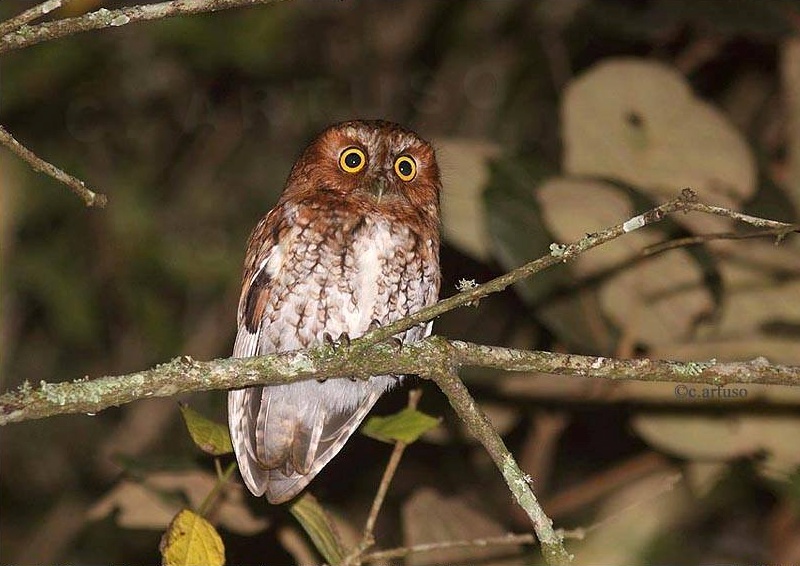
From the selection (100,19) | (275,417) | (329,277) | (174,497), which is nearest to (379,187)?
(329,277)

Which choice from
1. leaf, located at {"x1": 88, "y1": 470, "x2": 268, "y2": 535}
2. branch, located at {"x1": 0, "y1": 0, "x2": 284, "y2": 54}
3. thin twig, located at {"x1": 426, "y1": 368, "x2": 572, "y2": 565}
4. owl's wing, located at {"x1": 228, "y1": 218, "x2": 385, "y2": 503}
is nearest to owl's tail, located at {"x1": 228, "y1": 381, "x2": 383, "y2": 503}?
owl's wing, located at {"x1": 228, "y1": 218, "x2": 385, "y2": 503}

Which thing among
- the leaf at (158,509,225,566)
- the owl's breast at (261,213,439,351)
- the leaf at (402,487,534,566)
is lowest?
the leaf at (402,487,534,566)

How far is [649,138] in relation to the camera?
113 inches

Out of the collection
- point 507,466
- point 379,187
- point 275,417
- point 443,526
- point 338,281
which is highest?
point 379,187

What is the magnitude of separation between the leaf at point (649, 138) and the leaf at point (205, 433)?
1342 mm

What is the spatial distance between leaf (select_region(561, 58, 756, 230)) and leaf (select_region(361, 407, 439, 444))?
3.41 feet

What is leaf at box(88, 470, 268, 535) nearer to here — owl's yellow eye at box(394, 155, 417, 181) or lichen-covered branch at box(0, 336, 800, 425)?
lichen-covered branch at box(0, 336, 800, 425)

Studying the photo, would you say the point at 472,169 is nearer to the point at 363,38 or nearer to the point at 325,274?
the point at 325,274

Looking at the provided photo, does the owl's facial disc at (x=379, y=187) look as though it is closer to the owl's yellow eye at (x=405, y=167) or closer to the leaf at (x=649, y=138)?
the owl's yellow eye at (x=405, y=167)

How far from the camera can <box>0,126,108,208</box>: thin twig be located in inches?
64.7

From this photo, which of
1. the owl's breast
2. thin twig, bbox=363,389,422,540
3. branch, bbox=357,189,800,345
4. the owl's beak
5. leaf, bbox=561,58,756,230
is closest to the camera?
branch, bbox=357,189,800,345

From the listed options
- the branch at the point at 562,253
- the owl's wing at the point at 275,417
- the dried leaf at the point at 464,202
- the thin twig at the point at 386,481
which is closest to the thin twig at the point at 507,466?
the branch at the point at 562,253

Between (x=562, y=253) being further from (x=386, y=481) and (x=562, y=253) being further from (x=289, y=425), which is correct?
(x=289, y=425)

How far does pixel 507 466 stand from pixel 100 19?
103 centimetres
